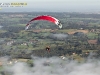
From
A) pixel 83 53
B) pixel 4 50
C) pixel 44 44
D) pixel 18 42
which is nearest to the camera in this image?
pixel 83 53

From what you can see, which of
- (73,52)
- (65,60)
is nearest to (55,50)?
(73,52)

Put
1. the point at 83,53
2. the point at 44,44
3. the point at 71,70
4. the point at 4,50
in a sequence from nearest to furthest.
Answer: the point at 71,70 → the point at 83,53 → the point at 4,50 → the point at 44,44

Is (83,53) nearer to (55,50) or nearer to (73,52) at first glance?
(73,52)

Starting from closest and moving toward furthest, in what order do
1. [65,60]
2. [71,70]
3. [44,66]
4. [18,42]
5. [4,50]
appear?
[71,70], [44,66], [65,60], [4,50], [18,42]

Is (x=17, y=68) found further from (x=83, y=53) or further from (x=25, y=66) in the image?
(x=83, y=53)

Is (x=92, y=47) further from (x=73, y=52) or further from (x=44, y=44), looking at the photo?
(x=44, y=44)

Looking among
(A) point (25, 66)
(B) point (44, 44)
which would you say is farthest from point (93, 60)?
(B) point (44, 44)

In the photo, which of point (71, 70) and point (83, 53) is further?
point (83, 53)

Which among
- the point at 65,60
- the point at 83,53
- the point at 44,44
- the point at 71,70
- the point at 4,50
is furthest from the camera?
the point at 44,44

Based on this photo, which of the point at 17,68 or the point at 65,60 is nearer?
the point at 17,68
